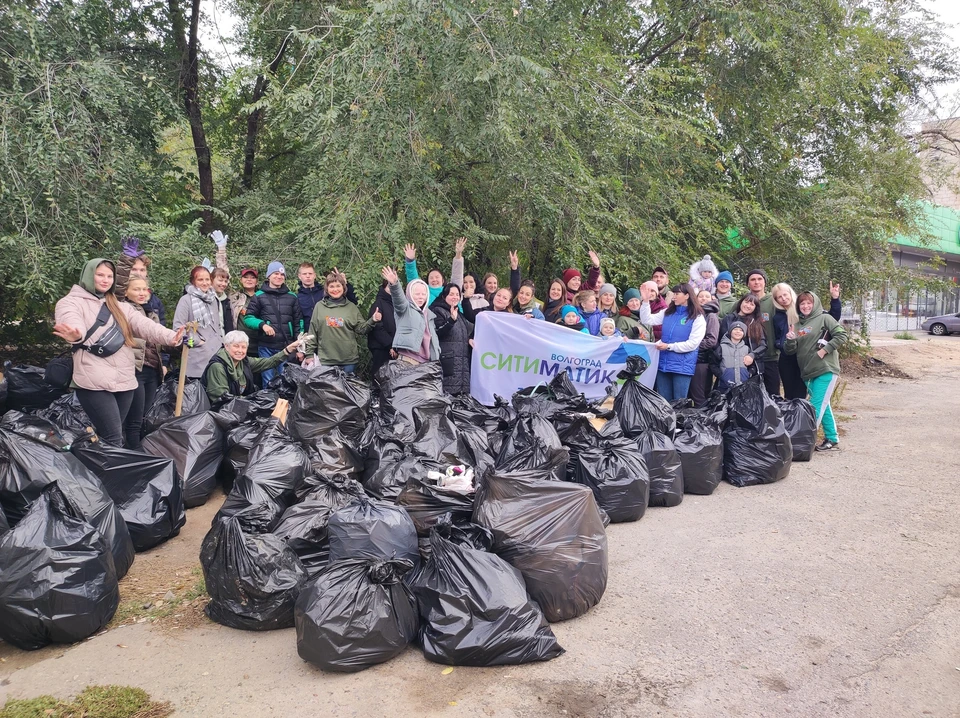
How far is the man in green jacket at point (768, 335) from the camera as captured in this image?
7.00 meters

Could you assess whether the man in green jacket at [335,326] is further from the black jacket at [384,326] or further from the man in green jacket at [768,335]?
the man in green jacket at [768,335]

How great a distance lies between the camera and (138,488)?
175 inches

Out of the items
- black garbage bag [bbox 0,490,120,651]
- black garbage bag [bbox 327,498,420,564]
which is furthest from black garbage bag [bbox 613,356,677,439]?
black garbage bag [bbox 0,490,120,651]

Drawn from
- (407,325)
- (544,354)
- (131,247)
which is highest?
(131,247)

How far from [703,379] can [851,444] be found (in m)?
1.65

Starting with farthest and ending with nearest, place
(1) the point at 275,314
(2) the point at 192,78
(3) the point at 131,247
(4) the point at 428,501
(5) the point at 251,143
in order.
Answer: (5) the point at 251,143, (2) the point at 192,78, (1) the point at 275,314, (3) the point at 131,247, (4) the point at 428,501

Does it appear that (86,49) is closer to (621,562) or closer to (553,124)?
(553,124)

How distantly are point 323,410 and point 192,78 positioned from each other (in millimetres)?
5888

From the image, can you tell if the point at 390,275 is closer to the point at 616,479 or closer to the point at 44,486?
the point at 616,479

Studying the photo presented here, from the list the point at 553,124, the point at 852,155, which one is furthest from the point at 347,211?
the point at 852,155

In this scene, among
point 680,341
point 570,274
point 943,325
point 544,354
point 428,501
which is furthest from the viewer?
point 943,325

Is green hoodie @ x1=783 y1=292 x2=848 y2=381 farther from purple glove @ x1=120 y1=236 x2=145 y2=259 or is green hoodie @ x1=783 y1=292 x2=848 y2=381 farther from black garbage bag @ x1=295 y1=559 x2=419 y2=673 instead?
purple glove @ x1=120 y1=236 x2=145 y2=259

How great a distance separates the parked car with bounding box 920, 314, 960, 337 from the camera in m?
27.0

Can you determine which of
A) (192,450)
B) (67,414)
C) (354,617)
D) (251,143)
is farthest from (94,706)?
(251,143)
